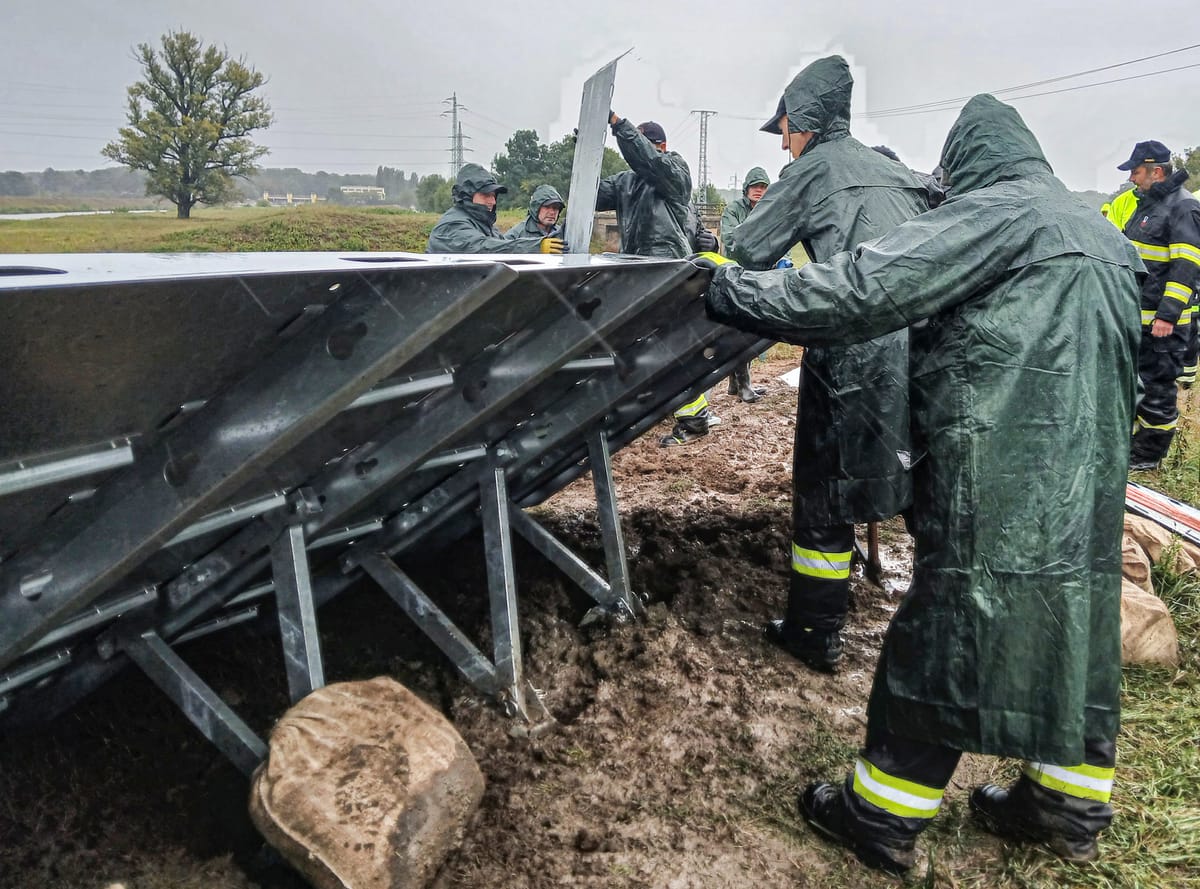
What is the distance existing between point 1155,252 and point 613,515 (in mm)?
5170

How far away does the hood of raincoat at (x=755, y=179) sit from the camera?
994 centimetres

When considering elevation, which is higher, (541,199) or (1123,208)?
(541,199)

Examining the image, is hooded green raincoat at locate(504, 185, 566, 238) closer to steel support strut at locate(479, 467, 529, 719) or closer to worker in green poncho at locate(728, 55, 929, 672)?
worker in green poncho at locate(728, 55, 929, 672)

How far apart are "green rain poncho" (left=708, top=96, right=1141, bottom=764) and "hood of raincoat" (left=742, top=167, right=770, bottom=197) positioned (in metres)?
8.10

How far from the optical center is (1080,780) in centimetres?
237

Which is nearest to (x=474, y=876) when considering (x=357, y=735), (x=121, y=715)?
(x=357, y=735)

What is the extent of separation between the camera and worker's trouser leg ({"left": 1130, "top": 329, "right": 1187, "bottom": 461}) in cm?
617

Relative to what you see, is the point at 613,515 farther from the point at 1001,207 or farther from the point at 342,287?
the point at 342,287

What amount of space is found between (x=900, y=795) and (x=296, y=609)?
1692mm

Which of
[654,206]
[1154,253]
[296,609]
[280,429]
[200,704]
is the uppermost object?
[654,206]

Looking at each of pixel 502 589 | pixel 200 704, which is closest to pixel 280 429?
pixel 200 704

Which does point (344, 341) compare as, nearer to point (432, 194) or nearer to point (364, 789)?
point (364, 789)

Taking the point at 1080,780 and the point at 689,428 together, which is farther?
the point at 689,428

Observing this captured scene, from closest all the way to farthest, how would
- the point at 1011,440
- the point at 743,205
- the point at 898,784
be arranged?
the point at 1011,440 < the point at 898,784 < the point at 743,205
